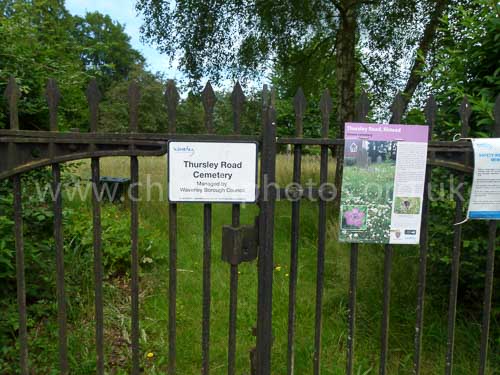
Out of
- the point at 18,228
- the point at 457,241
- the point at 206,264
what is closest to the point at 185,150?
the point at 206,264

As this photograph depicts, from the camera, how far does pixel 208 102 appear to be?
185 centimetres

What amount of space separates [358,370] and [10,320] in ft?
7.79

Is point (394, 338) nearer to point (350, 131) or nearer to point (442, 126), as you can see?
point (442, 126)

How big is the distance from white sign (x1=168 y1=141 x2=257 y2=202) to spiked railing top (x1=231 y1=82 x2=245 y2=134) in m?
Answer: 0.09

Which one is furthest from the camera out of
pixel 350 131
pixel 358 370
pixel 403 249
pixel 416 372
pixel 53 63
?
pixel 403 249

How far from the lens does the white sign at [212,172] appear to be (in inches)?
72.9

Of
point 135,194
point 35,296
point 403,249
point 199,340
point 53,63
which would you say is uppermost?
point 53,63

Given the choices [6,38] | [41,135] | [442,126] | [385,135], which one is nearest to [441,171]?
[442,126]

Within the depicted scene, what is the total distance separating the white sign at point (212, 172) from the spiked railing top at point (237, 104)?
0.09 metres

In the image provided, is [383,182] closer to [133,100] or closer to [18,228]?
[133,100]

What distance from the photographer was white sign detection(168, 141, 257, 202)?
185 centimetres

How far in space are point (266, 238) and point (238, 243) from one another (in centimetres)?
14

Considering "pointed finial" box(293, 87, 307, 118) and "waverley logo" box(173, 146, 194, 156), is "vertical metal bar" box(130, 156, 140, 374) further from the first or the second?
"pointed finial" box(293, 87, 307, 118)

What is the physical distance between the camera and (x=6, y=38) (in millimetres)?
3139
